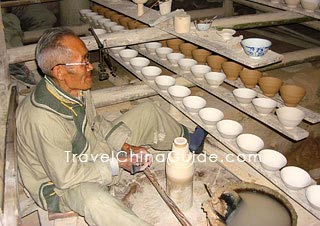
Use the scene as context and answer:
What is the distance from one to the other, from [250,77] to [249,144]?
817 millimetres

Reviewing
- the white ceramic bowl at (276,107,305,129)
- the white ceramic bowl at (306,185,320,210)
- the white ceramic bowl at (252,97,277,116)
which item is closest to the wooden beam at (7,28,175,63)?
the white ceramic bowl at (252,97,277,116)

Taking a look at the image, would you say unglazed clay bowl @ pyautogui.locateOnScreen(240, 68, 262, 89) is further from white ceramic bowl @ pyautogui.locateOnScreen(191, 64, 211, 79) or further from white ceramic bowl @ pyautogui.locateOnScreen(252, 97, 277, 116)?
white ceramic bowl @ pyautogui.locateOnScreen(191, 64, 211, 79)

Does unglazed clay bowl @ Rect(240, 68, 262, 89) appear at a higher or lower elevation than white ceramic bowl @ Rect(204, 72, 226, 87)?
higher

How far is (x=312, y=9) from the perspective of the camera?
511cm

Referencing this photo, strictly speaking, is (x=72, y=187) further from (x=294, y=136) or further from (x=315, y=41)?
(x=315, y=41)

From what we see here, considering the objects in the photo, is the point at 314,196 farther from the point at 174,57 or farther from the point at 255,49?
the point at 174,57

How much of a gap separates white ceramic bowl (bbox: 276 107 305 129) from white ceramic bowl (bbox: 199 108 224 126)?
715mm

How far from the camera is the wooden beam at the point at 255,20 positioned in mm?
5043

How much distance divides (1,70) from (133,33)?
1692 millimetres

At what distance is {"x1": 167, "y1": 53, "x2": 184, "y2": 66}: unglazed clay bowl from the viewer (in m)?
4.75

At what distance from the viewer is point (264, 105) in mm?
3643

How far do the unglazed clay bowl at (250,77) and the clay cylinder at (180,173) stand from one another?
4.24 feet

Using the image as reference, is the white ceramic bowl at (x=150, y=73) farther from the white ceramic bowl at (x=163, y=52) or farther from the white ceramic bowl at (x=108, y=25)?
the white ceramic bowl at (x=108, y=25)

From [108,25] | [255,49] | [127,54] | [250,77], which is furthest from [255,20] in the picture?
[108,25]
